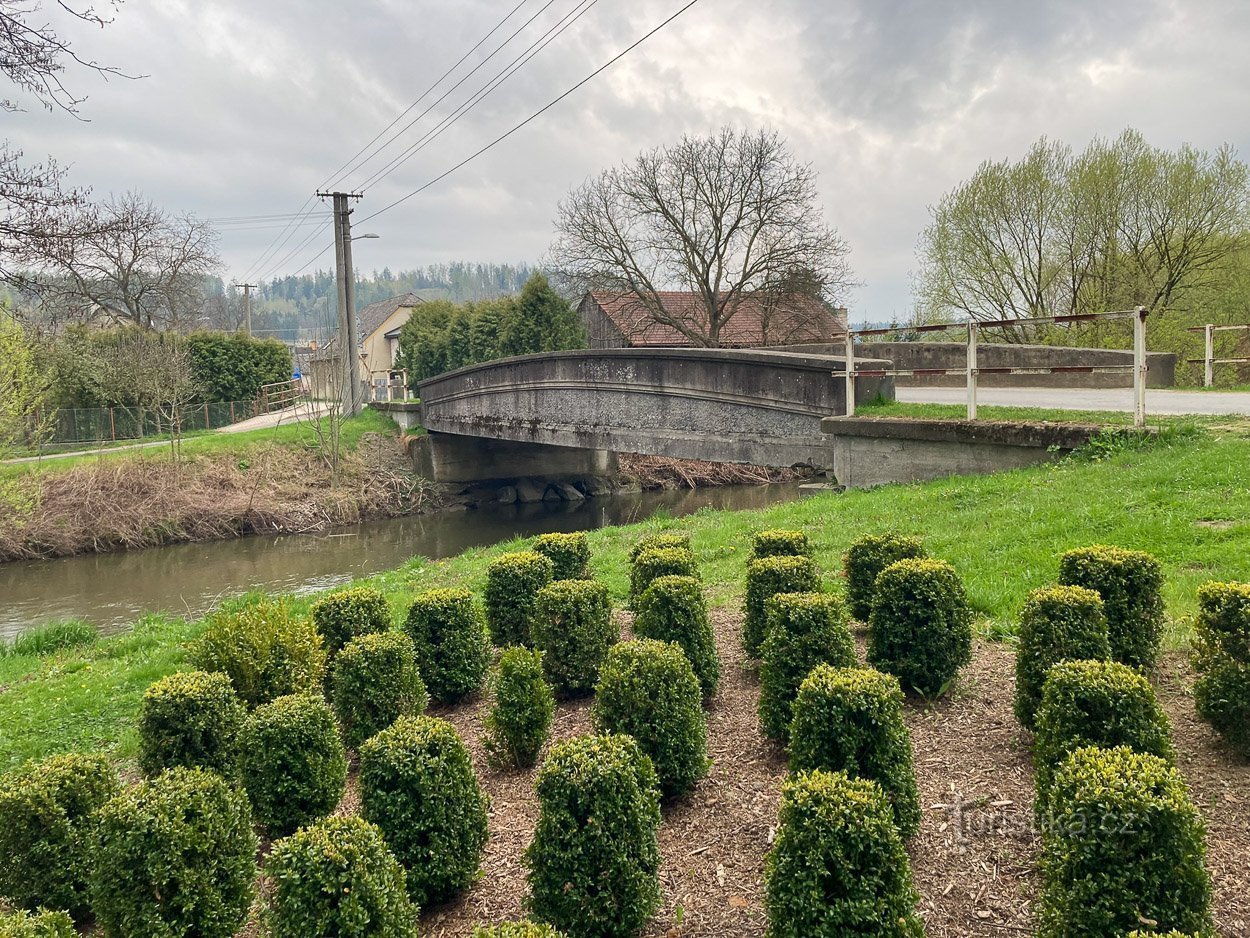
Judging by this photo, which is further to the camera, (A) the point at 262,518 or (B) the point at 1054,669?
(A) the point at 262,518

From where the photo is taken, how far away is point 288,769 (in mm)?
4039

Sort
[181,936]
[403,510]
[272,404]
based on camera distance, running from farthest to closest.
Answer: [272,404] → [403,510] → [181,936]

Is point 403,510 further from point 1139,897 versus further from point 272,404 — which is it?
point 1139,897

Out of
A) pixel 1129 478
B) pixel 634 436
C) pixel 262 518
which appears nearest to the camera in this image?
pixel 1129 478

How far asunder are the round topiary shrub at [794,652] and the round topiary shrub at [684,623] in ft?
2.01

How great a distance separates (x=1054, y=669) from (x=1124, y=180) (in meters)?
25.2

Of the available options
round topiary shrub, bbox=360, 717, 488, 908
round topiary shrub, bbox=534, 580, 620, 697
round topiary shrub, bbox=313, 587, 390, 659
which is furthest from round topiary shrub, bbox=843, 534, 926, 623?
round topiary shrub, bbox=313, 587, 390, 659

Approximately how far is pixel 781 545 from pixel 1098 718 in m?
3.18

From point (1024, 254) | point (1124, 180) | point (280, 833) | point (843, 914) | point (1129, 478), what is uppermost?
point (1124, 180)

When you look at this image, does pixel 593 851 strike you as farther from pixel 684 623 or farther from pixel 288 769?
pixel 684 623

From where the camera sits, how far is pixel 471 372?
2450 cm

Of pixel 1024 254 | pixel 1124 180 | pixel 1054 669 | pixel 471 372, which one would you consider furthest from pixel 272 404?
pixel 1054 669

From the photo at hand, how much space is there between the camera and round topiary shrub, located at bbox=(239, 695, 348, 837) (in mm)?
3996

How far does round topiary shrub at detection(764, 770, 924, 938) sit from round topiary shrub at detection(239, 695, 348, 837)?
2320 millimetres
